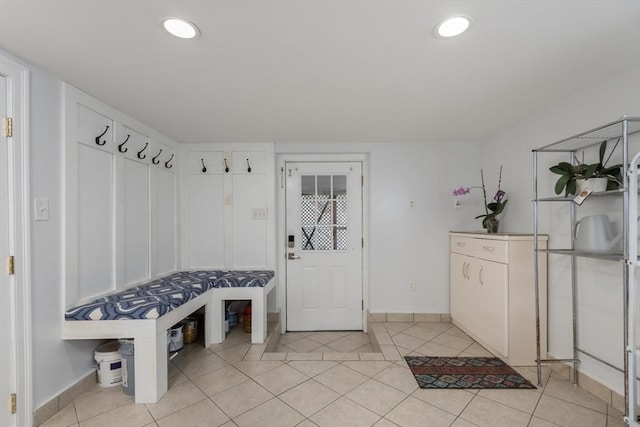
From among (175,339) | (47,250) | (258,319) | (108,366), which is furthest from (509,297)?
(47,250)

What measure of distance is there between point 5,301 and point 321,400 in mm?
1920

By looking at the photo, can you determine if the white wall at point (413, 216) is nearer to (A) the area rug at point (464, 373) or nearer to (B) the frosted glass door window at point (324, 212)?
(B) the frosted glass door window at point (324, 212)

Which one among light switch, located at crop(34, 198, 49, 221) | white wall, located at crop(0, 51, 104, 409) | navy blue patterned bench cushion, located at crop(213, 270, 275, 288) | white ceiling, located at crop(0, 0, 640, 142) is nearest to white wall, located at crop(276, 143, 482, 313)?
white ceiling, located at crop(0, 0, 640, 142)

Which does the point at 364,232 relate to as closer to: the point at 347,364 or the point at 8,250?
the point at 347,364

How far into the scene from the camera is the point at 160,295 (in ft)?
6.84

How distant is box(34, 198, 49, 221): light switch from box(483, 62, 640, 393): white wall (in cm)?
355

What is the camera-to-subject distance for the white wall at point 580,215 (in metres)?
1.73

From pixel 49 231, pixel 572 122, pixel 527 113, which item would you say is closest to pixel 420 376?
pixel 572 122

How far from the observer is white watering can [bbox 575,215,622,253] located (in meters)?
1.66

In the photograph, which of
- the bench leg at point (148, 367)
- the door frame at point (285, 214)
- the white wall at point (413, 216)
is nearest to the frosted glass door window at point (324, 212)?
the door frame at point (285, 214)

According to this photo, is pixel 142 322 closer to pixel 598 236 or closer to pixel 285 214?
pixel 285 214

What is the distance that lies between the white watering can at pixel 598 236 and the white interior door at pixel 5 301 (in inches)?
133

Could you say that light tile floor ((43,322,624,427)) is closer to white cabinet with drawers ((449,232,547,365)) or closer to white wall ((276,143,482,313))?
white cabinet with drawers ((449,232,547,365))

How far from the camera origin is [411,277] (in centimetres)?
330
